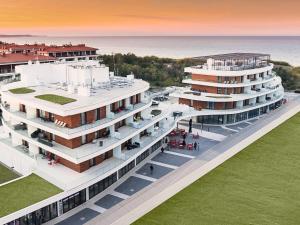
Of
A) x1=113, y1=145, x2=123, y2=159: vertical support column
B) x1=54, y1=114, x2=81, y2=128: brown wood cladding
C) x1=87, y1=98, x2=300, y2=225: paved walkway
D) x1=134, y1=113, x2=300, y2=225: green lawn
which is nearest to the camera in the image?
x1=134, y1=113, x2=300, y2=225: green lawn

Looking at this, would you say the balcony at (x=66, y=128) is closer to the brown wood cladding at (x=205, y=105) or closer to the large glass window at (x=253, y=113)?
the brown wood cladding at (x=205, y=105)

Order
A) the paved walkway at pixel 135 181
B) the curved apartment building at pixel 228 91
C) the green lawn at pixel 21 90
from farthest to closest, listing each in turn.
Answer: the curved apartment building at pixel 228 91
the green lawn at pixel 21 90
the paved walkway at pixel 135 181

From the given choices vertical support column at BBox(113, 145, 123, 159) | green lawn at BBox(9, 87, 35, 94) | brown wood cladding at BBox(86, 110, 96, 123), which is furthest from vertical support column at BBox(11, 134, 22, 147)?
vertical support column at BBox(113, 145, 123, 159)

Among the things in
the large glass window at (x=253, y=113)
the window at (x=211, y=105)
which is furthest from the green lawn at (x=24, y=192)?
the large glass window at (x=253, y=113)

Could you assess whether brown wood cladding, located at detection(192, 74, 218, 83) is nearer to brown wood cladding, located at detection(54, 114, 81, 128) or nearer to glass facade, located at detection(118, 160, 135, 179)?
glass facade, located at detection(118, 160, 135, 179)

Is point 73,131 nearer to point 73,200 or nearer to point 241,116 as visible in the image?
point 73,200

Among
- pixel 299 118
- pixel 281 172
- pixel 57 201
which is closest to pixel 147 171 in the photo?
pixel 57 201
